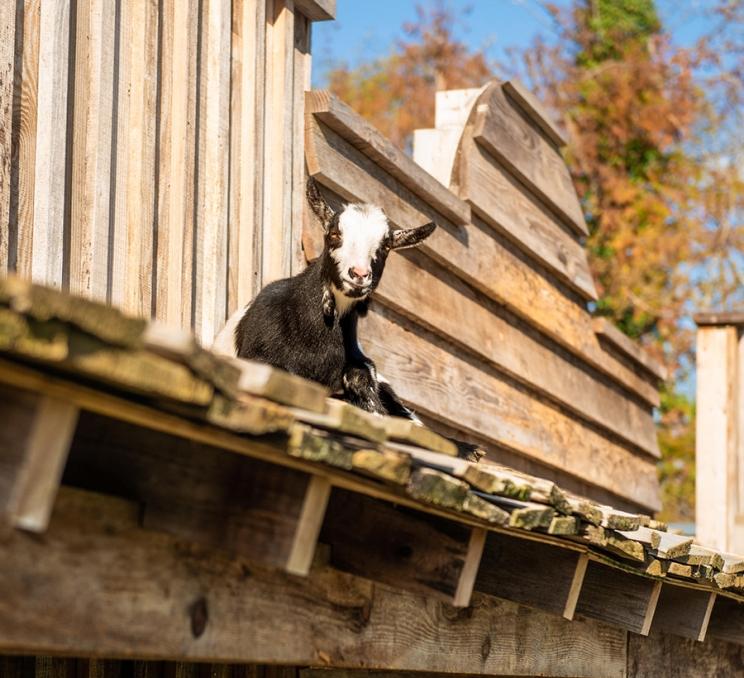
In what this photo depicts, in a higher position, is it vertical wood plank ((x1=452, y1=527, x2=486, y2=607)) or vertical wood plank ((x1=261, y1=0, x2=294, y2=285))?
vertical wood plank ((x1=261, y1=0, x2=294, y2=285))

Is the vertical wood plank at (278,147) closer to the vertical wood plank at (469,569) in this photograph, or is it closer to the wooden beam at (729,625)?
the vertical wood plank at (469,569)

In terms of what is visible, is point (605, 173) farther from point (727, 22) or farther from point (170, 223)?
point (170, 223)

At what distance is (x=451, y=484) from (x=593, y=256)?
1857 centimetres

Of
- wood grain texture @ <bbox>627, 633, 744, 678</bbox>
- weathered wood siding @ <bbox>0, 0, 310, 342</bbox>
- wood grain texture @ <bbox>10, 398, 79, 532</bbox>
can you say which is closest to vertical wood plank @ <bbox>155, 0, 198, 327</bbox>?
weathered wood siding @ <bbox>0, 0, 310, 342</bbox>

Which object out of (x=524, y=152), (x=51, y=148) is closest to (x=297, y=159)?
(x=51, y=148)

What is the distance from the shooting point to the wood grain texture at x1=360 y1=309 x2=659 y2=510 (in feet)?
18.8

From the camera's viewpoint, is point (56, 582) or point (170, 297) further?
point (170, 297)

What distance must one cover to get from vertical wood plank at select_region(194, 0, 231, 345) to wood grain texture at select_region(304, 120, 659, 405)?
61 centimetres

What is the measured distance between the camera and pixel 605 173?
69.2 ft

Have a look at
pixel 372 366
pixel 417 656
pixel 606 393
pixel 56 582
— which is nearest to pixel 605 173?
pixel 606 393

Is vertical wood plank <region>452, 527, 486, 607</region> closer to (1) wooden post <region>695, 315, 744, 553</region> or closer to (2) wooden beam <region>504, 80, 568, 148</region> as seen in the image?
(2) wooden beam <region>504, 80, 568, 148</region>

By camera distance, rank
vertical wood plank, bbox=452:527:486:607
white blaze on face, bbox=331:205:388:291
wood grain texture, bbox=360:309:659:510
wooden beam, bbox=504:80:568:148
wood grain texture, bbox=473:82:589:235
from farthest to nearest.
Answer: wooden beam, bbox=504:80:568:148 → wood grain texture, bbox=473:82:589:235 → wood grain texture, bbox=360:309:659:510 → white blaze on face, bbox=331:205:388:291 → vertical wood plank, bbox=452:527:486:607

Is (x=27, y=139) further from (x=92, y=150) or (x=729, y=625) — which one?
(x=729, y=625)

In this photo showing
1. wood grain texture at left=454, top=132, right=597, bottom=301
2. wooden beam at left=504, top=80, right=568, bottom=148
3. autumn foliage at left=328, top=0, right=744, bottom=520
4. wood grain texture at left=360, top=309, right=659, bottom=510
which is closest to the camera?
wood grain texture at left=360, top=309, right=659, bottom=510
